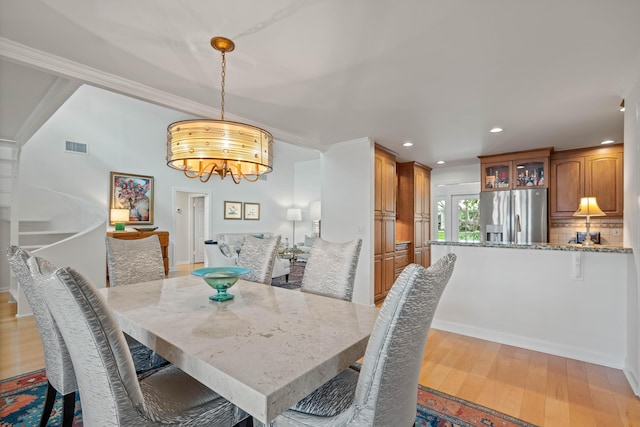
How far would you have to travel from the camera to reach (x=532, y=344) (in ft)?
9.43

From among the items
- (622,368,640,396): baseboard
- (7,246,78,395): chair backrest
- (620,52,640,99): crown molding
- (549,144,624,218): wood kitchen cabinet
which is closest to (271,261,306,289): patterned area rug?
(7,246,78,395): chair backrest

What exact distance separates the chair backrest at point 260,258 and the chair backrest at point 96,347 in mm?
1495

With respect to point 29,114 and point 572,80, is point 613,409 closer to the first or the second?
point 572,80

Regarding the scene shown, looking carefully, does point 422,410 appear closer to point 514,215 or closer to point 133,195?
point 514,215

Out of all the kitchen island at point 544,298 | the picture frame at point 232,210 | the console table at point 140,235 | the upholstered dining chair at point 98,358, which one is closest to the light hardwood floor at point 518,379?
the kitchen island at point 544,298

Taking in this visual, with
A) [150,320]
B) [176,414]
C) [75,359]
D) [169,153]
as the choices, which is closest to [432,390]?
[176,414]

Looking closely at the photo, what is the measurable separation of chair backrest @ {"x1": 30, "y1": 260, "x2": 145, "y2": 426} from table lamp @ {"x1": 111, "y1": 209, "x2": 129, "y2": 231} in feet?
18.0

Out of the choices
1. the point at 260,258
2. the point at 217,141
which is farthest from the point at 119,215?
the point at 217,141

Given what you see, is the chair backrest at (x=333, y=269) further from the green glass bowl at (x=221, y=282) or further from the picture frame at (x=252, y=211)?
the picture frame at (x=252, y=211)

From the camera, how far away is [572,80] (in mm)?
2426

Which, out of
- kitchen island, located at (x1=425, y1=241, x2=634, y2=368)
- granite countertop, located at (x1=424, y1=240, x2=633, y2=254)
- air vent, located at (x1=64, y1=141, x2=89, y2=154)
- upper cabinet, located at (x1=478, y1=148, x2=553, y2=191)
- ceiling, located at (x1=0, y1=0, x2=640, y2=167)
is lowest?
kitchen island, located at (x1=425, y1=241, x2=634, y2=368)

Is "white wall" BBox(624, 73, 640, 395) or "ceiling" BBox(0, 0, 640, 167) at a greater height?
"ceiling" BBox(0, 0, 640, 167)

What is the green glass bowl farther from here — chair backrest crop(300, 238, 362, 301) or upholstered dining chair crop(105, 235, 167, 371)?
upholstered dining chair crop(105, 235, 167, 371)

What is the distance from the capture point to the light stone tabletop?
880 mm
